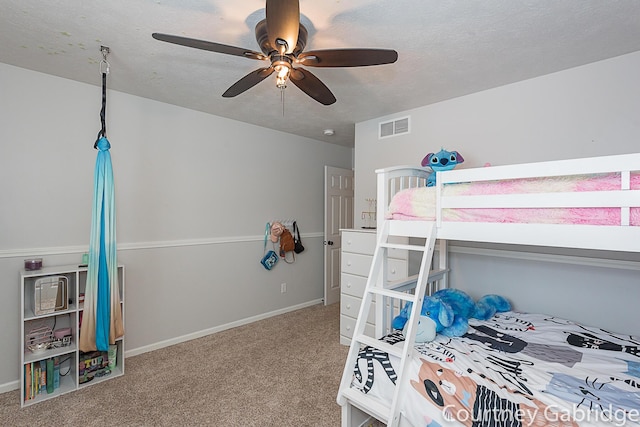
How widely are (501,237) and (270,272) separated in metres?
2.92

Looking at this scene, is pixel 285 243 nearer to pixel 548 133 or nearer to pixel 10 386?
pixel 10 386

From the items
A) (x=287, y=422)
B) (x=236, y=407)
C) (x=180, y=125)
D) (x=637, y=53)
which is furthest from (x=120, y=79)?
(x=637, y=53)

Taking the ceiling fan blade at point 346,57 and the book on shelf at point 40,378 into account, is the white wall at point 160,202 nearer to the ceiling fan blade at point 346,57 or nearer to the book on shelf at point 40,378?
the book on shelf at point 40,378

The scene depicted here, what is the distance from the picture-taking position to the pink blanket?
4.36 feet

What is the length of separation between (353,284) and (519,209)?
1.92 m

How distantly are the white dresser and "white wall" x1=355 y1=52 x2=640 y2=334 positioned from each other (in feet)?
2.76

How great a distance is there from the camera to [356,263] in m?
3.14

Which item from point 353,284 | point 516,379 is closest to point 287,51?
point 516,379

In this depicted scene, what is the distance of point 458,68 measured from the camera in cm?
232

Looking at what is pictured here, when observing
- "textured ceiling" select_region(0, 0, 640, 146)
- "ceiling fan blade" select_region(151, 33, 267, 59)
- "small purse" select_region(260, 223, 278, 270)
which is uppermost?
"textured ceiling" select_region(0, 0, 640, 146)

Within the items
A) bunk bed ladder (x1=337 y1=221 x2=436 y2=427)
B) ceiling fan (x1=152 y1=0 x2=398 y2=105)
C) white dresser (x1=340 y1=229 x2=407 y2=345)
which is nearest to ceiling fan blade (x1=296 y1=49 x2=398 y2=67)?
ceiling fan (x1=152 y1=0 x2=398 y2=105)

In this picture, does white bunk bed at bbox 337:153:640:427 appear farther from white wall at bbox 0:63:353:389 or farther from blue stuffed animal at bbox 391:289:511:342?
white wall at bbox 0:63:353:389

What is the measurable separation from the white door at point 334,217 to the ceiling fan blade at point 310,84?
247cm

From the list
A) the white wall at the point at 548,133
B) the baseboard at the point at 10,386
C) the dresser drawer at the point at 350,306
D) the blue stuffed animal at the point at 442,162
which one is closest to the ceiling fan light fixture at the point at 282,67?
the blue stuffed animal at the point at 442,162
